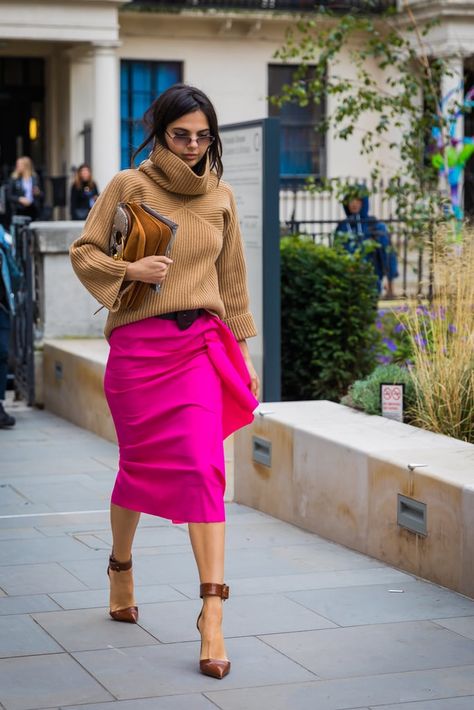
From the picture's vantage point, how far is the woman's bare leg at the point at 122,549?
5.12m

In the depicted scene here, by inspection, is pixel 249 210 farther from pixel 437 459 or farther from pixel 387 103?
pixel 437 459

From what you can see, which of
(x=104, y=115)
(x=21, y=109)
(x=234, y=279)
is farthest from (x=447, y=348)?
(x=21, y=109)

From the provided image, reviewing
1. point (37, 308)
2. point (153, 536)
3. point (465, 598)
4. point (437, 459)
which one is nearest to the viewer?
point (465, 598)

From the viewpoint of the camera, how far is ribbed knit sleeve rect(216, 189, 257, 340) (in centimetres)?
518

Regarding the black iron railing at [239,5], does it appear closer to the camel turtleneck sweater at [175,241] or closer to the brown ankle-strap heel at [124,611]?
the camel turtleneck sweater at [175,241]

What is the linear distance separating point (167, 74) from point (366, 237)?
14.5 meters

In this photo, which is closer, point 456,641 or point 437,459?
point 456,641

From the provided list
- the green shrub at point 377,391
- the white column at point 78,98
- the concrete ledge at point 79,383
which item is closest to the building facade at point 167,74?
the white column at point 78,98

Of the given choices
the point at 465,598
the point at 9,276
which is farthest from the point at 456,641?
the point at 9,276

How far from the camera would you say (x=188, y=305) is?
493 cm

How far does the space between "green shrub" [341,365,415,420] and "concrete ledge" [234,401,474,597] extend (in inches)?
3.6

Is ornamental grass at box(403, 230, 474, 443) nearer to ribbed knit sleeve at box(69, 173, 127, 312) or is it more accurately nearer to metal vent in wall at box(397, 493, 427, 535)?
metal vent in wall at box(397, 493, 427, 535)

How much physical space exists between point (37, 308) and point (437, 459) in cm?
645

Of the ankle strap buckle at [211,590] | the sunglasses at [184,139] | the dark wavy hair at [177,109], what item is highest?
the dark wavy hair at [177,109]
